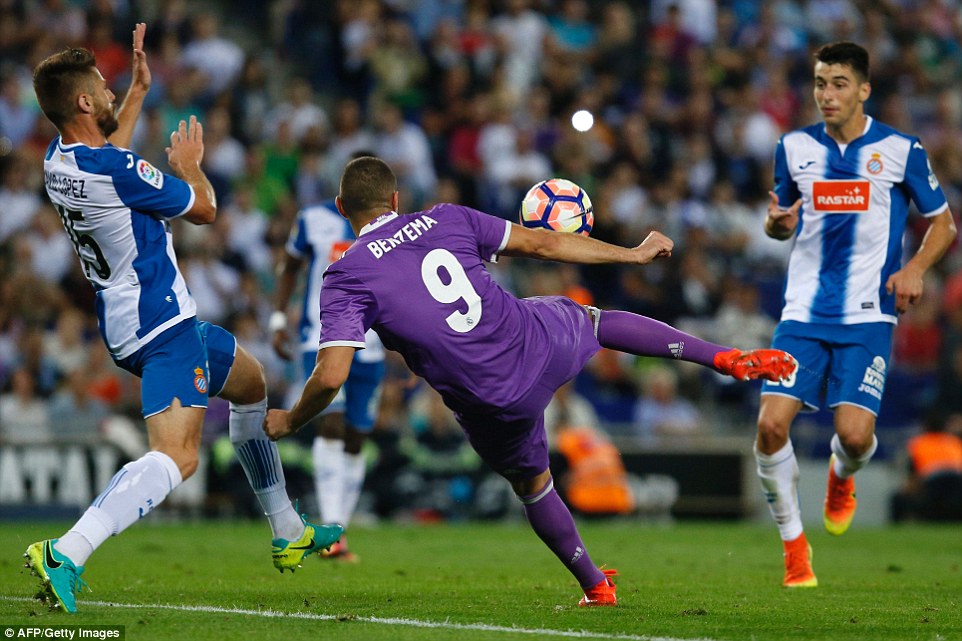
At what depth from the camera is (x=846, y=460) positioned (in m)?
8.89

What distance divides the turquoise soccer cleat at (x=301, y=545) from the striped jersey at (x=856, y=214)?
328 centimetres

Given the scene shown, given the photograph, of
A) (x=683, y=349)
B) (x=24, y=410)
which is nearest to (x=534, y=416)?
(x=683, y=349)

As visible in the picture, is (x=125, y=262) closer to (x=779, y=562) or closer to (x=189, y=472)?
(x=189, y=472)

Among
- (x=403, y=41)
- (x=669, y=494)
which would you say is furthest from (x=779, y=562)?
(x=403, y=41)

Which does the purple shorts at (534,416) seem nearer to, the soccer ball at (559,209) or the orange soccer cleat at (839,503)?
the soccer ball at (559,209)

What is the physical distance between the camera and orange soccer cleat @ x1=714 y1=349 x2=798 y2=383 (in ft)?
21.9

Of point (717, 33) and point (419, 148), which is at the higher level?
point (717, 33)

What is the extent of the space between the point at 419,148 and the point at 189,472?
11220 millimetres

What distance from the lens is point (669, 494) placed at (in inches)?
627

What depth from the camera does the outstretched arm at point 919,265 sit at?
8.17 metres

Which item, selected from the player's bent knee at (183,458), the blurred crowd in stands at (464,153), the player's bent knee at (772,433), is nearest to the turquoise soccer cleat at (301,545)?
the player's bent knee at (183,458)

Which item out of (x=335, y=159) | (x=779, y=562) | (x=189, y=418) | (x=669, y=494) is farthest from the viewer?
(x=335, y=159)

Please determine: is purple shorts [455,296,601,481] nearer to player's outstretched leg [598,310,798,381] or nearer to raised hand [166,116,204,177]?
player's outstretched leg [598,310,798,381]

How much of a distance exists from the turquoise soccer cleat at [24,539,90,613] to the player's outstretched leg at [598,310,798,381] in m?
2.75
